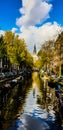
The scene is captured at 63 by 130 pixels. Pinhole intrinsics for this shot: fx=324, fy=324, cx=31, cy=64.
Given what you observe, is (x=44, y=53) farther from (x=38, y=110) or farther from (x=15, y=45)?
(x=38, y=110)

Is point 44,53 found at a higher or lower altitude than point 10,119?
higher

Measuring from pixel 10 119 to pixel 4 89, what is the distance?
31.9 meters

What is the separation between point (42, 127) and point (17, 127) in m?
1.95

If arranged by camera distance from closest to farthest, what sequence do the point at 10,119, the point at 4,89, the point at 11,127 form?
the point at 11,127
the point at 10,119
the point at 4,89

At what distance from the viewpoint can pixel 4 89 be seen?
60.8 m

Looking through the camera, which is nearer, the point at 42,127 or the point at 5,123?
the point at 42,127

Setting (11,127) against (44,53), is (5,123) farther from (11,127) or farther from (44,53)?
(44,53)

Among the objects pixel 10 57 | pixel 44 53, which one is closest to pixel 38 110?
pixel 10 57

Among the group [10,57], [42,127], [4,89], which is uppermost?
[10,57]

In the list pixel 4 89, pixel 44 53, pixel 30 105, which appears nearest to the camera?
pixel 30 105

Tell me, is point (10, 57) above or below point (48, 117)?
above

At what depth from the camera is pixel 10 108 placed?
37.6 meters

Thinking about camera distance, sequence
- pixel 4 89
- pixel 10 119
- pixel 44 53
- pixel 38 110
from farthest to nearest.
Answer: pixel 44 53 → pixel 4 89 → pixel 38 110 → pixel 10 119

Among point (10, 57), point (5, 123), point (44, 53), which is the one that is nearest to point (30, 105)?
point (5, 123)
